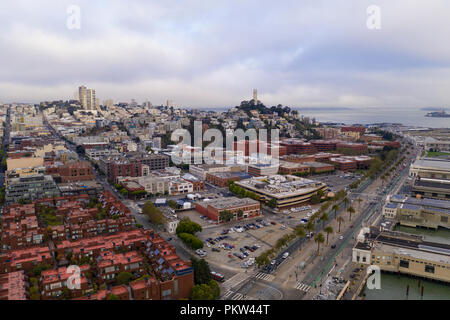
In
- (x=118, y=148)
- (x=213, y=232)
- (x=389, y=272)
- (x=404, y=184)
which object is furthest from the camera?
(x=118, y=148)

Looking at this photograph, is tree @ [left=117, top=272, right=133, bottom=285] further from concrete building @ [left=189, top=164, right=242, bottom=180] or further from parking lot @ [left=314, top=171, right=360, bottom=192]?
parking lot @ [left=314, top=171, right=360, bottom=192]

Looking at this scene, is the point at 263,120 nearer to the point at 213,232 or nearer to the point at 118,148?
the point at 118,148

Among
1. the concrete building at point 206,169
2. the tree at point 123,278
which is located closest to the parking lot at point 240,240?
the tree at point 123,278

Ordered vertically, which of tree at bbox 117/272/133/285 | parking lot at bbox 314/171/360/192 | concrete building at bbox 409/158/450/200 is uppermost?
concrete building at bbox 409/158/450/200

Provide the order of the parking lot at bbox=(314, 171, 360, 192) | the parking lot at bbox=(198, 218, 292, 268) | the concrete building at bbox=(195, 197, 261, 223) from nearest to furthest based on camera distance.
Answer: the parking lot at bbox=(198, 218, 292, 268) < the concrete building at bbox=(195, 197, 261, 223) < the parking lot at bbox=(314, 171, 360, 192)

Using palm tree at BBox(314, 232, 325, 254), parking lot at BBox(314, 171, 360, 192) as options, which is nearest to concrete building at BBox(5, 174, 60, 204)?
palm tree at BBox(314, 232, 325, 254)

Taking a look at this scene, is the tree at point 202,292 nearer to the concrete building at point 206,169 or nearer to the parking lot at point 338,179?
the parking lot at point 338,179
